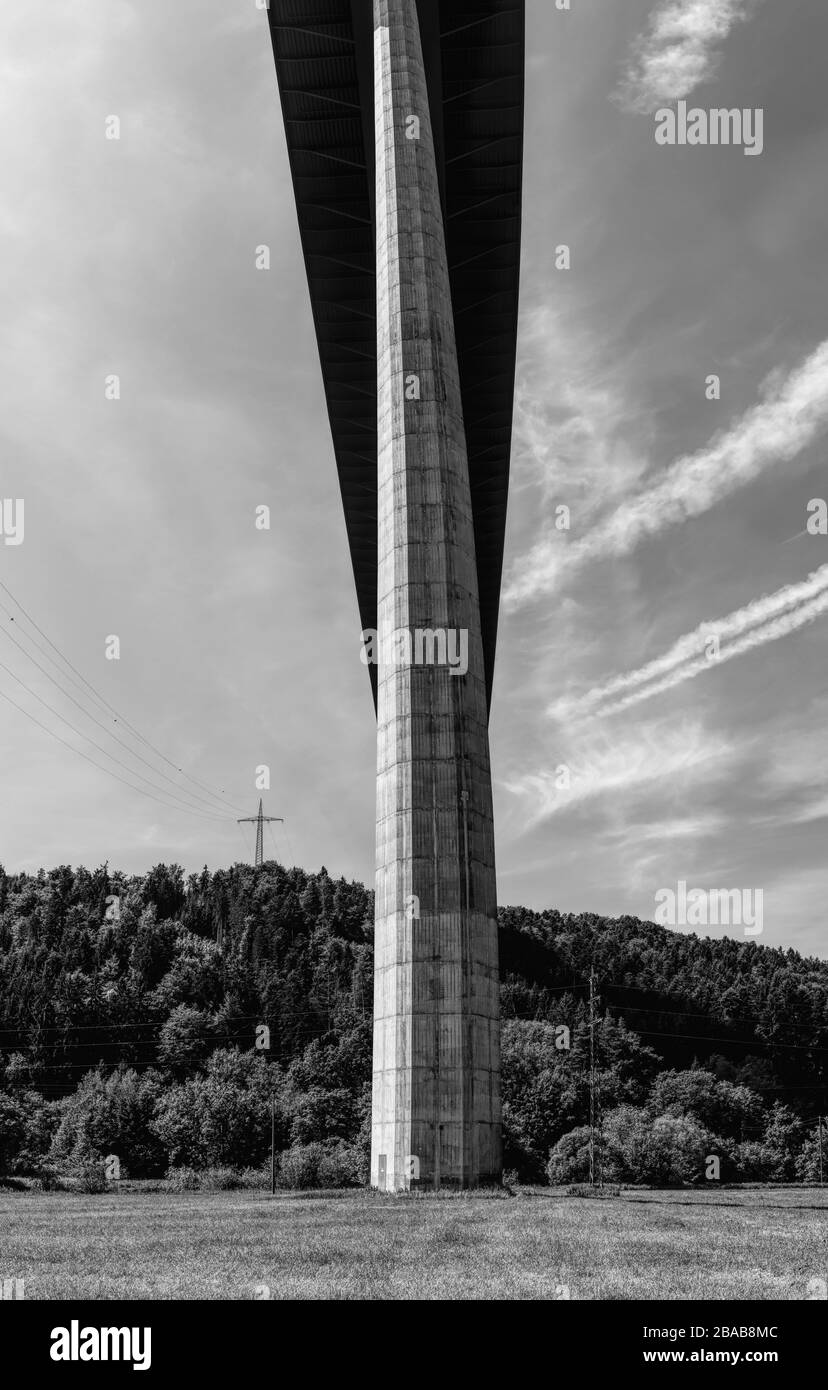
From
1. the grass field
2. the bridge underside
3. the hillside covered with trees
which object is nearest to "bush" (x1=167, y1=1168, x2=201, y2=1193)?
the hillside covered with trees

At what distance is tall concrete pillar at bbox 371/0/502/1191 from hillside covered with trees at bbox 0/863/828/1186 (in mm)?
47375

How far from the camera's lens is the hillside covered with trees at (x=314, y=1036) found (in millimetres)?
94625

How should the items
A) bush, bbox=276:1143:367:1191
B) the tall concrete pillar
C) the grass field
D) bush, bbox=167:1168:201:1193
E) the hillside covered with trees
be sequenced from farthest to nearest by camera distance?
the hillside covered with trees
bush, bbox=167:1168:201:1193
bush, bbox=276:1143:367:1191
the tall concrete pillar
the grass field

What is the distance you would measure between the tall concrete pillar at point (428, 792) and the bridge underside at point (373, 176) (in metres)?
14.5

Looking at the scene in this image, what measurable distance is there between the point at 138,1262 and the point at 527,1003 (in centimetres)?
13422

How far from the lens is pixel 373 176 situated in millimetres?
42000

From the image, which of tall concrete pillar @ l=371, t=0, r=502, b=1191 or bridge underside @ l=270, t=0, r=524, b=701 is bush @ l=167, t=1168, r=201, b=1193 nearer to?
tall concrete pillar @ l=371, t=0, r=502, b=1191

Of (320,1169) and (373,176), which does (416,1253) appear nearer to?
(373,176)

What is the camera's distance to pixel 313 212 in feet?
145

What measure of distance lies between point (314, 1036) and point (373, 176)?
109648mm

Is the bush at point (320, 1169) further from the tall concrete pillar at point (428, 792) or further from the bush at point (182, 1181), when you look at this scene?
the tall concrete pillar at point (428, 792)

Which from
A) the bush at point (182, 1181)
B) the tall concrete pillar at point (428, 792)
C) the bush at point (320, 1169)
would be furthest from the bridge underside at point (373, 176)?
the bush at point (182, 1181)

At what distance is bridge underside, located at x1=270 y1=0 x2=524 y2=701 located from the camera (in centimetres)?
3881

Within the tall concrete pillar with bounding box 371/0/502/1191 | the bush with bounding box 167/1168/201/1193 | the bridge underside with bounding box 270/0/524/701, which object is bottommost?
the bush with bounding box 167/1168/201/1193
